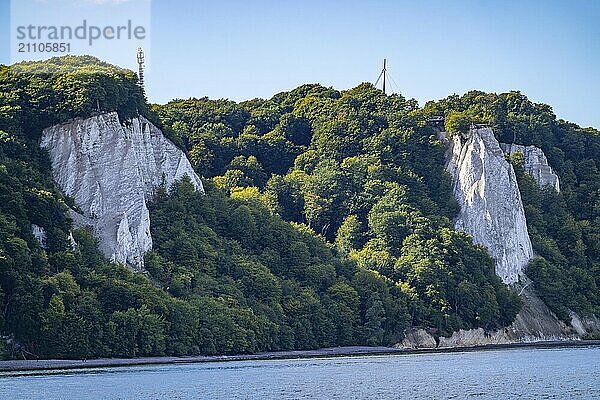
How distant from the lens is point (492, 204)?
143750mm

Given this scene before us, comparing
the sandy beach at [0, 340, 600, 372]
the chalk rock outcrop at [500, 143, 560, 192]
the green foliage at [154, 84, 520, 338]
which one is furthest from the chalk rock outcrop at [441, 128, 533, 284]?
the sandy beach at [0, 340, 600, 372]

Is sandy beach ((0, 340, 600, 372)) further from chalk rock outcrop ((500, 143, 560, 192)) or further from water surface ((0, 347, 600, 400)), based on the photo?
chalk rock outcrop ((500, 143, 560, 192))

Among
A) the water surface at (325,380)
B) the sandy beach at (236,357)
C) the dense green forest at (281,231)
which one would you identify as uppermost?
the dense green forest at (281,231)

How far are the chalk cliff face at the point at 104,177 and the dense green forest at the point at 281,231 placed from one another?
1308 millimetres

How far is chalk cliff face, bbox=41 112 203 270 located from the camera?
103625 mm

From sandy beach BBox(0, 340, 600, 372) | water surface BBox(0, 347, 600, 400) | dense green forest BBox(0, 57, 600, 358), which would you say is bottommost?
water surface BBox(0, 347, 600, 400)

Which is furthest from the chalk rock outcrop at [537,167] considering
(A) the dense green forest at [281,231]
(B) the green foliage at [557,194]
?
(A) the dense green forest at [281,231]

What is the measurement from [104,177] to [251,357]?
20478mm

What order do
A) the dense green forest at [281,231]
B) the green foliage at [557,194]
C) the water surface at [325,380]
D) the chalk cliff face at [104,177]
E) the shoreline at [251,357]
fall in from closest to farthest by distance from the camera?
the water surface at [325,380]
the shoreline at [251,357]
the dense green forest at [281,231]
the chalk cliff face at [104,177]
the green foliage at [557,194]

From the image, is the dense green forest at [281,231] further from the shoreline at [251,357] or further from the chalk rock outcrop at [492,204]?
the chalk rock outcrop at [492,204]

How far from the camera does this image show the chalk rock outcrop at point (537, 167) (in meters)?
158

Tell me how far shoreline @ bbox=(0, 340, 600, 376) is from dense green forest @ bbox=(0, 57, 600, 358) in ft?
3.41

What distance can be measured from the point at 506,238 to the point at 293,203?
83.0 ft

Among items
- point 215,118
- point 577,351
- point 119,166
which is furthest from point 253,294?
point 215,118
